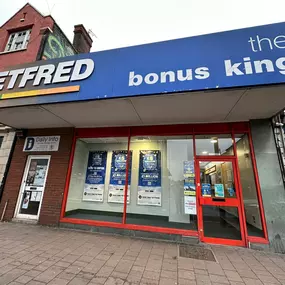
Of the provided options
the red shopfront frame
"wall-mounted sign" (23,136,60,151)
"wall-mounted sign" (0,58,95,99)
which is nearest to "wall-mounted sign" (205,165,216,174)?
the red shopfront frame

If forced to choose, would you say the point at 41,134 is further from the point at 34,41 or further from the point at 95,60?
the point at 34,41

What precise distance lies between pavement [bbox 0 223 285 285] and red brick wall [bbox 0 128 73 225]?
3.06ft

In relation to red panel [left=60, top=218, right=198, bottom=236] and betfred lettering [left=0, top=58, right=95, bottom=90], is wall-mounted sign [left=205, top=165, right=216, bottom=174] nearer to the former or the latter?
red panel [left=60, top=218, right=198, bottom=236]

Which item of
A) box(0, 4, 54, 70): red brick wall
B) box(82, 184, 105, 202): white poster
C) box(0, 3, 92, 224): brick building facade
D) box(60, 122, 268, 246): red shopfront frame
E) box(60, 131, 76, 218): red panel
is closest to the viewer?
box(60, 122, 268, 246): red shopfront frame

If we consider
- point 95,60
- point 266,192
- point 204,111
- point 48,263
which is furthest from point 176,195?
point 95,60

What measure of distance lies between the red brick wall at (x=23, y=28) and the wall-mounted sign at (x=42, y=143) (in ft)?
11.3

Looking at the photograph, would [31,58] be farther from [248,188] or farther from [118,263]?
[248,188]

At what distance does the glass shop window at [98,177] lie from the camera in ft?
17.6

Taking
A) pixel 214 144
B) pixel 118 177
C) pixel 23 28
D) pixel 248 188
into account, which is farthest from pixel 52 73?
pixel 23 28

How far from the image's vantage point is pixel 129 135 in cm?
512

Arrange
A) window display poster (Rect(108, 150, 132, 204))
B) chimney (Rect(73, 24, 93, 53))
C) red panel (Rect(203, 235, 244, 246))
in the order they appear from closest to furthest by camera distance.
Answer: red panel (Rect(203, 235, 244, 246))
window display poster (Rect(108, 150, 132, 204))
chimney (Rect(73, 24, 93, 53))

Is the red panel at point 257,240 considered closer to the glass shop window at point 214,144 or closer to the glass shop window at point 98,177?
the glass shop window at point 214,144

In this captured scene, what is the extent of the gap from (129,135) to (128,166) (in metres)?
1.01

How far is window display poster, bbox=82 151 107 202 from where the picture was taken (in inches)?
223
